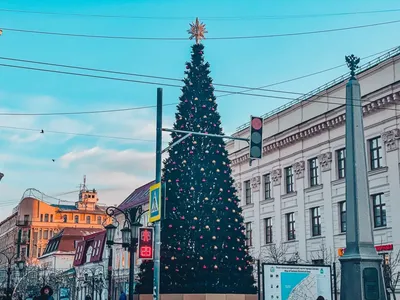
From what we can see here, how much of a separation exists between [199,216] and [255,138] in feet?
29.3

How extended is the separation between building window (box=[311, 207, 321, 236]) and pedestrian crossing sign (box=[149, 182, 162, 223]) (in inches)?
919

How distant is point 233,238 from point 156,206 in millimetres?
8202

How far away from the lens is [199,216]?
82.4 ft

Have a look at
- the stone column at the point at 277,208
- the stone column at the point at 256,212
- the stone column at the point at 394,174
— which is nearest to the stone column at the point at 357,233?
the stone column at the point at 394,174

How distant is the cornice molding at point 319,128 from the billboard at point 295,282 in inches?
629

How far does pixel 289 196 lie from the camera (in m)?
43.2

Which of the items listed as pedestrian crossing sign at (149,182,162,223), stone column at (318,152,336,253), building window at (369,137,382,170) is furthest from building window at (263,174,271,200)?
pedestrian crossing sign at (149,182,162,223)

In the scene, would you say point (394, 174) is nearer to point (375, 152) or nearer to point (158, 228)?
point (375, 152)

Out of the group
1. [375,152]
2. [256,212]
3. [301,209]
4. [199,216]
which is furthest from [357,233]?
[256,212]

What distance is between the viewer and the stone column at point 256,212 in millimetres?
46750

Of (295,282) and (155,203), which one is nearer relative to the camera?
(155,203)

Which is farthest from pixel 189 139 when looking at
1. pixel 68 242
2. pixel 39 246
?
pixel 39 246

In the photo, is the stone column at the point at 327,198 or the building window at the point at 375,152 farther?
the stone column at the point at 327,198

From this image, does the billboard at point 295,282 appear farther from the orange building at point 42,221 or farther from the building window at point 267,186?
the orange building at point 42,221
